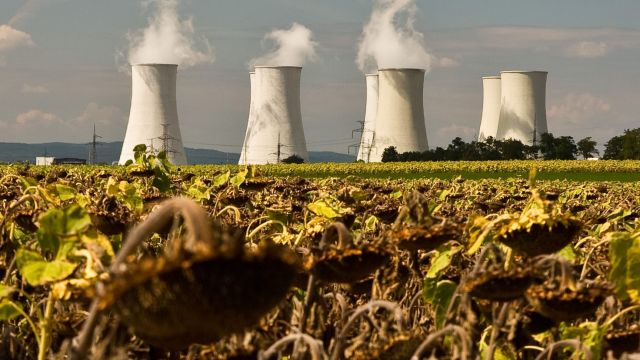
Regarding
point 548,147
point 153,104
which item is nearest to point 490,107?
point 548,147

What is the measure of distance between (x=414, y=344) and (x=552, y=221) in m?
0.58

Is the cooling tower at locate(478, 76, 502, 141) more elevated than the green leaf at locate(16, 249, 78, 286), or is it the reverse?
the cooling tower at locate(478, 76, 502, 141)

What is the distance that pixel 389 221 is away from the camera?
11.4 ft

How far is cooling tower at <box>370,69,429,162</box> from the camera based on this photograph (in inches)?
1829

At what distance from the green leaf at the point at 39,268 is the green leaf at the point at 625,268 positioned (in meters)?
0.78

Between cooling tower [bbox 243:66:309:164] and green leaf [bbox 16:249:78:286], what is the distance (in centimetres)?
4356

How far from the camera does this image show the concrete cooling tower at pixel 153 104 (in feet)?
137

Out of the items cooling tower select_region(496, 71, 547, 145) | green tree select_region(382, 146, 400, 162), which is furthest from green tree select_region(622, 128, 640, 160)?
green tree select_region(382, 146, 400, 162)

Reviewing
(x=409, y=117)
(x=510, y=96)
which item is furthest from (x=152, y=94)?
(x=510, y=96)

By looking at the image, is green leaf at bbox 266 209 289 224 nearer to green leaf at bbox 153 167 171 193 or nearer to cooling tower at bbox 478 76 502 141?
green leaf at bbox 153 167 171 193

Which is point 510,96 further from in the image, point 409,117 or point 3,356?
point 3,356

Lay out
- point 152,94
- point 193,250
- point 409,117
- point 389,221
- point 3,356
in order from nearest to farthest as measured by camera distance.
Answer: point 193,250, point 3,356, point 389,221, point 152,94, point 409,117

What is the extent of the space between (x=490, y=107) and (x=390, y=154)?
428 inches

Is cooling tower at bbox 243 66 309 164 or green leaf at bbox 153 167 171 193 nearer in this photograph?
green leaf at bbox 153 167 171 193
